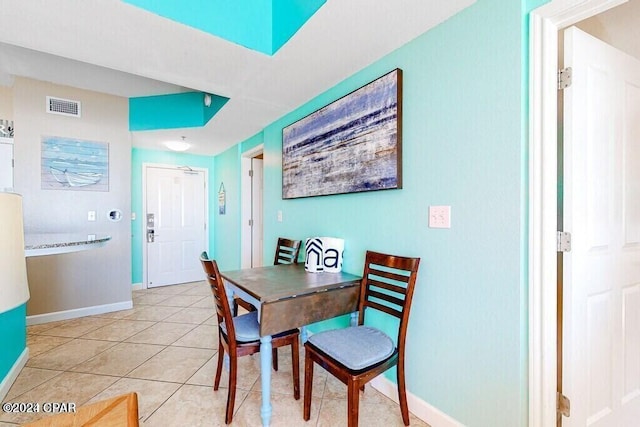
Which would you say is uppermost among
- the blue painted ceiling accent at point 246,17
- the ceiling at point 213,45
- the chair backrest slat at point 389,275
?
the blue painted ceiling accent at point 246,17

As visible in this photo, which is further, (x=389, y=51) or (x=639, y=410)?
(x=389, y=51)

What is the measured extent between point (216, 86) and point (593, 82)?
8.00ft

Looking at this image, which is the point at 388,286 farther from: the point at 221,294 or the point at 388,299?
the point at 221,294

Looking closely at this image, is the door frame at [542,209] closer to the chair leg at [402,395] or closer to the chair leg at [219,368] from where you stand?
the chair leg at [402,395]

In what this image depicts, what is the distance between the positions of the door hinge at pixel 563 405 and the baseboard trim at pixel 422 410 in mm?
442

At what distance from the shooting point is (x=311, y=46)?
1.79m

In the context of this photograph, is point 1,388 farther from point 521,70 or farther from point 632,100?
point 632,100

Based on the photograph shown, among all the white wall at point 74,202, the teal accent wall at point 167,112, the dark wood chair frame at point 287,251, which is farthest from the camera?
the teal accent wall at point 167,112

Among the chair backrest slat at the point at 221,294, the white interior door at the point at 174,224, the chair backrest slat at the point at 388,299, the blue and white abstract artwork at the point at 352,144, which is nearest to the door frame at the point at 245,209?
the white interior door at the point at 174,224

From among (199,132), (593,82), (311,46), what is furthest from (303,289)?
(199,132)

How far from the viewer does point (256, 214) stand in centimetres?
443

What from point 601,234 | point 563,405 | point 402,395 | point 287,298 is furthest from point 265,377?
point 601,234

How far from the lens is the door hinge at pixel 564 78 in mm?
1262

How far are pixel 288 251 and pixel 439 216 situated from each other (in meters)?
1.62
